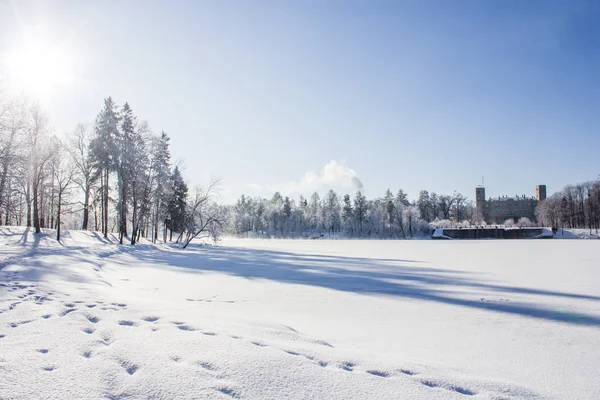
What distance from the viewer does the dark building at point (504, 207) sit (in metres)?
123

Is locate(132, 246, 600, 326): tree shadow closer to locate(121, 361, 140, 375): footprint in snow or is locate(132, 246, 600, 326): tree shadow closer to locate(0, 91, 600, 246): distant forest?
locate(121, 361, 140, 375): footprint in snow

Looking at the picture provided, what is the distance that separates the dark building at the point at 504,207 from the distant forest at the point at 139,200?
22757mm

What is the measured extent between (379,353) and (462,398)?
129cm

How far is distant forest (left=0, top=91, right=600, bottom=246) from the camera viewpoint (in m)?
22.4

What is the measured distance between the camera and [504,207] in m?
124

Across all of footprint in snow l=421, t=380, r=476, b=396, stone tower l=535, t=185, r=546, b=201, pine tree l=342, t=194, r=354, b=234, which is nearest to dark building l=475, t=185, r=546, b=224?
stone tower l=535, t=185, r=546, b=201

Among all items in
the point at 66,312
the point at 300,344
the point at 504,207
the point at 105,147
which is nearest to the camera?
the point at 300,344

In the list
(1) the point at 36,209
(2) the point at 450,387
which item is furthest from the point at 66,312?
(1) the point at 36,209

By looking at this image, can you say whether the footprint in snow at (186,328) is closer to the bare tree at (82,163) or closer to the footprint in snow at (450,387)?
the footprint in snow at (450,387)

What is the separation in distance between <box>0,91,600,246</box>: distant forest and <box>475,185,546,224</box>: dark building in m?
22.8

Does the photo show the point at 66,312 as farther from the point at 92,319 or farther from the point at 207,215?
the point at 207,215

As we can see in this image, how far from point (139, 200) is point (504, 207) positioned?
432 feet

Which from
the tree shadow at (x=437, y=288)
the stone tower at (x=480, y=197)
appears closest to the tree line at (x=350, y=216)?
the stone tower at (x=480, y=197)

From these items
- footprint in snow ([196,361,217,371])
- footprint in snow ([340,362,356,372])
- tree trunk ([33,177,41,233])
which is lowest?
footprint in snow ([340,362,356,372])
